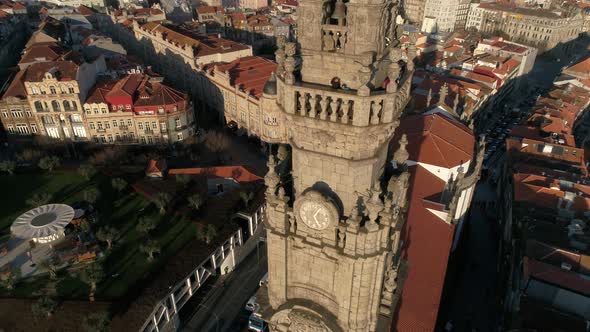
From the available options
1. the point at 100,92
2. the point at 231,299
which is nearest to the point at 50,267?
the point at 231,299

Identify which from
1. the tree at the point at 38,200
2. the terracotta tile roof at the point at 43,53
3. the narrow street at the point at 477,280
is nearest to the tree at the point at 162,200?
the tree at the point at 38,200

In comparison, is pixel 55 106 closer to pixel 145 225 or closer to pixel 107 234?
pixel 107 234

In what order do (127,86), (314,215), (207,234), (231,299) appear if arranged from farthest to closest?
(127,86)
(231,299)
(207,234)
(314,215)

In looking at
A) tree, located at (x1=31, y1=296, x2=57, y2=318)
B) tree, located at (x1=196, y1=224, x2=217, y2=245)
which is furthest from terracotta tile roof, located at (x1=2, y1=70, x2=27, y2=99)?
tree, located at (x1=31, y1=296, x2=57, y2=318)

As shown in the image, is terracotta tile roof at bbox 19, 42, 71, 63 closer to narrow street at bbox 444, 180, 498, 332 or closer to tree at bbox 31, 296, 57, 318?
tree at bbox 31, 296, 57, 318

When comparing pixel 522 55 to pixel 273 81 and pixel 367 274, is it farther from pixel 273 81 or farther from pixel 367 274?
pixel 367 274

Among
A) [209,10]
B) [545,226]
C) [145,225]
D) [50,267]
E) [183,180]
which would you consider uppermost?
[209,10]
